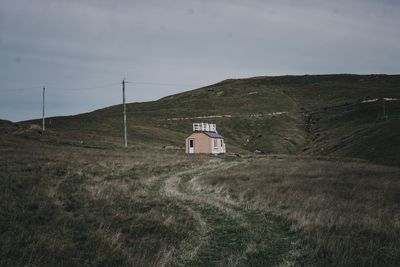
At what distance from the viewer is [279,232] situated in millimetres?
11930

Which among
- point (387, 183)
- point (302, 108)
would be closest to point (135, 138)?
A: point (387, 183)

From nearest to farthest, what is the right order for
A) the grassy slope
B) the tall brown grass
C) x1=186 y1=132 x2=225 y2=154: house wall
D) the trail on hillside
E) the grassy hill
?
the grassy hill → the trail on hillside → the tall brown grass → x1=186 y1=132 x2=225 y2=154: house wall → the grassy slope

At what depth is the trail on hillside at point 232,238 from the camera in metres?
9.03

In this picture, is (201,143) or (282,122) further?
(282,122)

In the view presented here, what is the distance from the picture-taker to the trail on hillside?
29.6 feet

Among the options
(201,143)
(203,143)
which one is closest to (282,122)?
(201,143)

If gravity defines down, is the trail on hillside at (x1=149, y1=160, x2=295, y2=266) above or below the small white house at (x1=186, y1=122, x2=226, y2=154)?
below

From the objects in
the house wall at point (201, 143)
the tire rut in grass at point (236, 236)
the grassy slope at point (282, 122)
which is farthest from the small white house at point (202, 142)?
the tire rut in grass at point (236, 236)

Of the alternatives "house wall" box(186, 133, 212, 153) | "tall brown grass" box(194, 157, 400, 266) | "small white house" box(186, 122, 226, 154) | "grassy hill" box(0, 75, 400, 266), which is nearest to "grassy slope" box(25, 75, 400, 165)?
"small white house" box(186, 122, 226, 154)

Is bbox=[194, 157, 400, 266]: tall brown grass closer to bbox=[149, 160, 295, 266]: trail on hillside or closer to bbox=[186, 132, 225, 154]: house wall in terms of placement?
bbox=[149, 160, 295, 266]: trail on hillside

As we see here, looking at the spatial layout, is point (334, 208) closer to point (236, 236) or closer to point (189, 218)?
point (236, 236)

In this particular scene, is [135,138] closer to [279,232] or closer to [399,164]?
[399,164]

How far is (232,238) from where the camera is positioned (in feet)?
36.4

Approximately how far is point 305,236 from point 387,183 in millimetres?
14354
